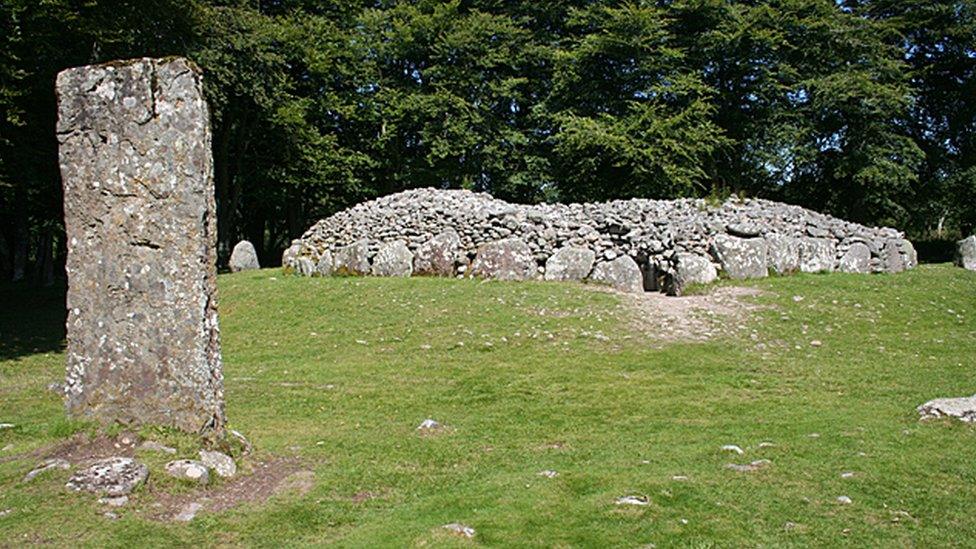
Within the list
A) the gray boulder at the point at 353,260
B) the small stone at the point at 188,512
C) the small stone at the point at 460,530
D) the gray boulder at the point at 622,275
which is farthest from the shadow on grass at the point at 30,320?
the gray boulder at the point at 622,275

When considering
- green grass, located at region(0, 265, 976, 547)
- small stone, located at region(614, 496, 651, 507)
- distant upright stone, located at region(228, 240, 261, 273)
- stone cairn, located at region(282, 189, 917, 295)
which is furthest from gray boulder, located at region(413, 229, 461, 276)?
small stone, located at region(614, 496, 651, 507)

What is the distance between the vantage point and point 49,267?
3412 centimetres

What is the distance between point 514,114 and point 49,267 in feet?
85.3

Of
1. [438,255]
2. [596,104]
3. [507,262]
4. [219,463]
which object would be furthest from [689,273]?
[596,104]

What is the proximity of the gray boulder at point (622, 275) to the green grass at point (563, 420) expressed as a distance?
145 cm

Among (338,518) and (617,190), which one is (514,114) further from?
(338,518)

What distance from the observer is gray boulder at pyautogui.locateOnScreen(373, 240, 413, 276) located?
25.6 meters

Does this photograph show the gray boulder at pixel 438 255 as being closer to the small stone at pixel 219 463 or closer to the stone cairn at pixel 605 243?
the stone cairn at pixel 605 243

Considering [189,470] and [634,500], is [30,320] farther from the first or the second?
[634,500]

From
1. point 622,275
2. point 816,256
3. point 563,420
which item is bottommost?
point 563,420

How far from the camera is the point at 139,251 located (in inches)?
315

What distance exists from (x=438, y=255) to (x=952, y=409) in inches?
692

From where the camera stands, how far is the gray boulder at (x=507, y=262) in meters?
24.1

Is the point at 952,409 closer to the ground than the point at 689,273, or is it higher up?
closer to the ground
